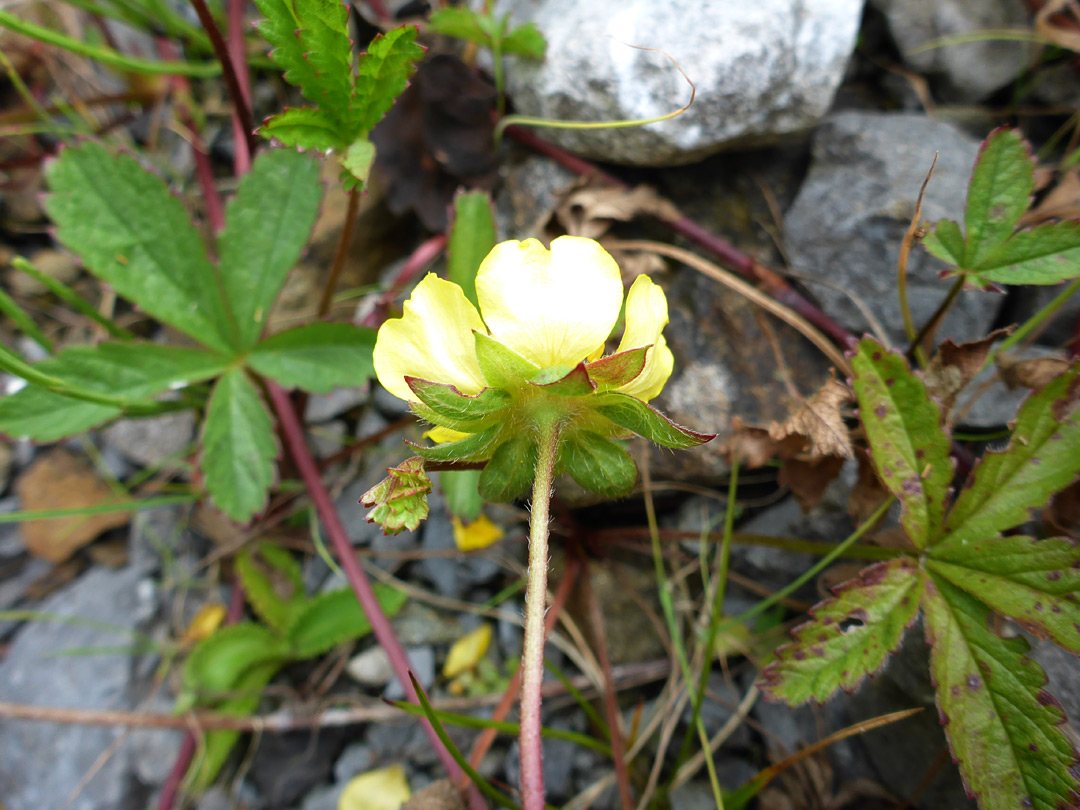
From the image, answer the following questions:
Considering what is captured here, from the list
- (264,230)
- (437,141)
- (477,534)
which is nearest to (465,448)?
(477,534)

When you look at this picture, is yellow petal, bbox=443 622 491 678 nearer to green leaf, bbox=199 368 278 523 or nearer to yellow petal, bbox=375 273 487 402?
green leaf, bbox=199 368 278 523

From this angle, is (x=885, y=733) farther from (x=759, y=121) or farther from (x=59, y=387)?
(x=59, y=387)

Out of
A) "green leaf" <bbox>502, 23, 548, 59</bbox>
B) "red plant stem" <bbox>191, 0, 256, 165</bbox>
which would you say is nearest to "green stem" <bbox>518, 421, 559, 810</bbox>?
"red plant stem" <bbox>191, 0, 256, 165</bbox>

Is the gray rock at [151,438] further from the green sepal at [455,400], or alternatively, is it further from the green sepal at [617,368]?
the green sepal at [617,368]

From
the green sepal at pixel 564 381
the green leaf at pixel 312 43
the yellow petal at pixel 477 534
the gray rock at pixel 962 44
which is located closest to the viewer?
the green sepal at pixel 564 381

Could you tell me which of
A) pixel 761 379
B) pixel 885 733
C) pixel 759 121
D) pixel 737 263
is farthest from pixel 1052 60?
pixel 885 733

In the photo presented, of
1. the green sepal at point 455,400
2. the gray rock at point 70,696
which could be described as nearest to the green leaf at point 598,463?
the green sepal at point 455,400
